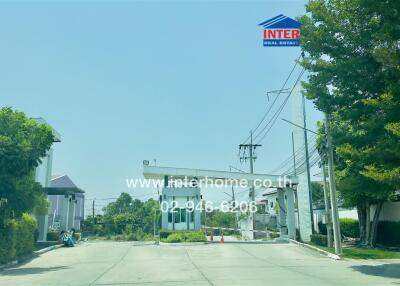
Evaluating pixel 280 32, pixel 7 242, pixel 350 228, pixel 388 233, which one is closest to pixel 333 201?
pixel 388 233

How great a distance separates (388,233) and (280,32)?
1597 centimetres

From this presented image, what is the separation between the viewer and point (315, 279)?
13.9m

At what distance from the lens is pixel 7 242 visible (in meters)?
20.5

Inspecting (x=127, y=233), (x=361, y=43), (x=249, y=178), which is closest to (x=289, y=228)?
(x=249, y=178)

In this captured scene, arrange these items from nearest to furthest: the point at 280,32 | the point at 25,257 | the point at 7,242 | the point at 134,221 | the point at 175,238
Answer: the point at 7,242, the point at 25,257, the point at 280,32, the point at 175,238, the point at 134,221

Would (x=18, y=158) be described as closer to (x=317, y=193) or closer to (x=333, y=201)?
(x=333, y=201)

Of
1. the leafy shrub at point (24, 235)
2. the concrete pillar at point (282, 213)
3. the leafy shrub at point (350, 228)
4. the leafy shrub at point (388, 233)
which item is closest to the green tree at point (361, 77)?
the leafy shrub at point (388, 233)

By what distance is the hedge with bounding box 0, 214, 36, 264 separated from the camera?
20.2 metres

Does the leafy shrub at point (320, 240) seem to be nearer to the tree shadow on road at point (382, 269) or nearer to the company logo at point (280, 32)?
the tree shadow on road at point (382, 269)

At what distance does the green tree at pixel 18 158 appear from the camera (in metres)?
18.8

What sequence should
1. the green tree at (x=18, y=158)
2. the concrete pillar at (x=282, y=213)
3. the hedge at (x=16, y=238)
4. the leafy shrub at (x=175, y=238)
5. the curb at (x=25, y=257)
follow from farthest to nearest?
the concrete pillar at (x=282, y=213), the leafy shrub at (x=175, y=238), the hedge at (x=16, y=238), the curb at (x=25, y=257), the green tree at (x=18, y=158)

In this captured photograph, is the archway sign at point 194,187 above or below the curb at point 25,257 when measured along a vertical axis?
above

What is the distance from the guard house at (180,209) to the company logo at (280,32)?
54.3 ft

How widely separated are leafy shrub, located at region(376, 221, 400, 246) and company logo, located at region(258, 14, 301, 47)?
14.5 m
